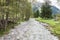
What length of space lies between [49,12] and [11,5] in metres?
17.1

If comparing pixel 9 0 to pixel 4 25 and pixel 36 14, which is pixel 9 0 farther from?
pixel 36 14

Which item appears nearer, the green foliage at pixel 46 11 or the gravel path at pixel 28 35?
the gravel path at pixel 28 35

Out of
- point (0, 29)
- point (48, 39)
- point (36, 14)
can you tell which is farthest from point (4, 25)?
point (36, 14)

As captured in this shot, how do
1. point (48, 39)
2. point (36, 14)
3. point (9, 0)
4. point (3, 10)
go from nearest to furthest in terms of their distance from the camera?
point (48, 39), point (3, 10), point (9, 0), point (36, 14)

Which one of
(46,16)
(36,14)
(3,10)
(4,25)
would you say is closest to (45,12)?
(46,16)

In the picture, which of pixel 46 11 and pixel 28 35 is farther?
pixel 46 11

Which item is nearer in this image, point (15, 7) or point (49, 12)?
point (15, 7)

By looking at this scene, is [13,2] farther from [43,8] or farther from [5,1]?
[43,8]

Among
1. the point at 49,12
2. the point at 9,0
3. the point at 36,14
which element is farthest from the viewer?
the point at 36,14

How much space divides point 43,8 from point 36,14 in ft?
21.4

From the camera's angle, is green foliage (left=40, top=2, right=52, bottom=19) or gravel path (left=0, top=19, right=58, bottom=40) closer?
gravel path (left=0, top=19, right=58, bottom=40)

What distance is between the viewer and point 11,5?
12.0m

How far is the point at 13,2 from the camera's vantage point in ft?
39.7

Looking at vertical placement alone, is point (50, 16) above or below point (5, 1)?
below
